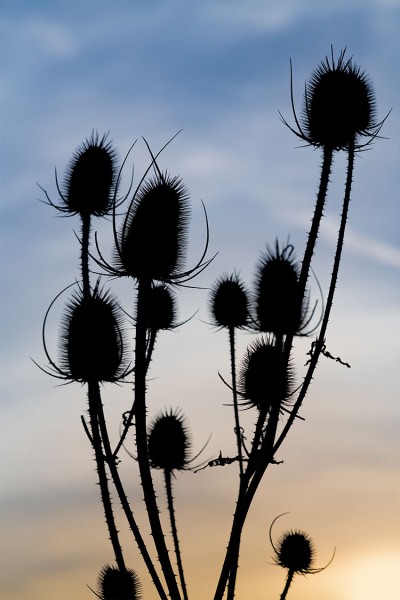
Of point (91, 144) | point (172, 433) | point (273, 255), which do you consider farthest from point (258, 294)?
point (172, 433)

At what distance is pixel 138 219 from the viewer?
8.20m

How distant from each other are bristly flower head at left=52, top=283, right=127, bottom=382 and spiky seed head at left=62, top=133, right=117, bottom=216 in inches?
104

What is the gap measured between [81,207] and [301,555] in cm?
632

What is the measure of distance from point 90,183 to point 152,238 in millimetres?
4502

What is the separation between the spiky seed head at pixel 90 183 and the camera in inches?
481

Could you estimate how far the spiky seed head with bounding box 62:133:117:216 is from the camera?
481 inches

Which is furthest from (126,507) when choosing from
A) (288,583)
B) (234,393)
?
(288,583)

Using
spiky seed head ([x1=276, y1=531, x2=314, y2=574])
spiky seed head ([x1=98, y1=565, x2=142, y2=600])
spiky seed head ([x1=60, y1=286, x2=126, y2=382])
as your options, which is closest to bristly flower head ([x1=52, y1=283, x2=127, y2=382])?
spiky seed head ([x1=60, y1=286, x2=126, y2=382])

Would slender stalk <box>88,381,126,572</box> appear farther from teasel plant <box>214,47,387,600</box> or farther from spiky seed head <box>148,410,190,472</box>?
spiky seed head <box>148,410,190,472</box>

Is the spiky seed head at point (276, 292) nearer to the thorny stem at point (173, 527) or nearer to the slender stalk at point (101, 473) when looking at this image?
the slender stalk at point (101, 473)

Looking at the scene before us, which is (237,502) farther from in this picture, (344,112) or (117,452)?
(344,112)

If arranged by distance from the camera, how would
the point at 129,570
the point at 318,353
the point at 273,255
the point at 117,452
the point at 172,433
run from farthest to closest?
the point at 172,433
the point at 129,570
the point at 273,255
the point at 117,452
the point at 318,353

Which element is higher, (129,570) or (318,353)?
(318,353)

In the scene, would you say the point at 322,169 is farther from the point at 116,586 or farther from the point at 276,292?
the point at 116,586
